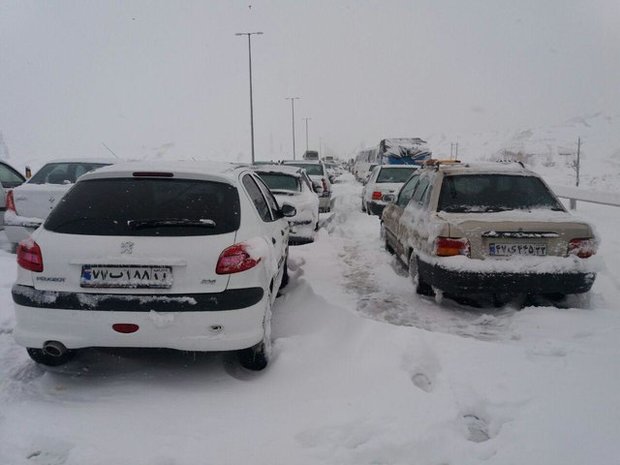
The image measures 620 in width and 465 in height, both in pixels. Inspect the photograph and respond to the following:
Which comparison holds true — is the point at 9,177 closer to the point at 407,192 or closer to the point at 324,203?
the point at 407,192

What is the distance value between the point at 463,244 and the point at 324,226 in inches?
297

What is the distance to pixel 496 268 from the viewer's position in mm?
4910

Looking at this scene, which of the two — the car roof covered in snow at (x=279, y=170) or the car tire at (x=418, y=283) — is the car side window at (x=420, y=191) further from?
the car roof covered in snow at (x=279, y=170)

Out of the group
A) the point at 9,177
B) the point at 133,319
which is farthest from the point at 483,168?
the point at 9,177

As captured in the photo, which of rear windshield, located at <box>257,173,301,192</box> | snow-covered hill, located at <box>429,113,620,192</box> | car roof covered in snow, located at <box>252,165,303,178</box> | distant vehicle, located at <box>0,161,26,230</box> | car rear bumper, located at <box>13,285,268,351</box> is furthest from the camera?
snow-covered hill, located at <box>429,113,620,192</box>

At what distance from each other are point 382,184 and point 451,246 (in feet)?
29.6

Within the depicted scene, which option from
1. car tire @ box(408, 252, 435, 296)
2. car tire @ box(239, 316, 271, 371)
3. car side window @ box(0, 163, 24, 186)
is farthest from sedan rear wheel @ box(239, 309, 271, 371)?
car side window @ box(0, 163, 24, 186)

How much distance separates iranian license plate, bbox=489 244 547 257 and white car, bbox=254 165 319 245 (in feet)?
13.4

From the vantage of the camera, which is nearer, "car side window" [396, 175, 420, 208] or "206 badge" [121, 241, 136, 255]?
"206 badge" [121, 241, 136, 255]

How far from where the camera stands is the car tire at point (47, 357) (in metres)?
3.70

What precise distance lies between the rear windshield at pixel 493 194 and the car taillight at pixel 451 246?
565mm

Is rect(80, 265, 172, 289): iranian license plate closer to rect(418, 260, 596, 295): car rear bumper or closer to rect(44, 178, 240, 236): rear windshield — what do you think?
rect(44, 178, 240, 236): rear windshield

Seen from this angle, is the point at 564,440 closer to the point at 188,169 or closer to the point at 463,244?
the point at 463,244

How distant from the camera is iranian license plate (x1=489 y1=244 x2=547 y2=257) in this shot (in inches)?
195
